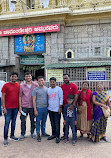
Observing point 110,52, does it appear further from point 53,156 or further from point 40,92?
point 53,156

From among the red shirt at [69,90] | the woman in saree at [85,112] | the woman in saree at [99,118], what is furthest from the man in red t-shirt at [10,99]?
the woman in saree at [99,118]

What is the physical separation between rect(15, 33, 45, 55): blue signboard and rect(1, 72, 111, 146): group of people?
8843 mm

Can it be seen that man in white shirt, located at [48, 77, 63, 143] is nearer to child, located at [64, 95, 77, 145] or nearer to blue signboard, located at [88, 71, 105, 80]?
child, located at [64, 95, 77, 145]

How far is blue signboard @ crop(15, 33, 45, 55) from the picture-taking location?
1252 centimetres

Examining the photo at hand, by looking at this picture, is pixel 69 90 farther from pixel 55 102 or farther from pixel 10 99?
pixel 10 99

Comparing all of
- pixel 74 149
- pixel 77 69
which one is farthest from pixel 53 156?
pixel 77 69

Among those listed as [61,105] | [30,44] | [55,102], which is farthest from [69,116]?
[30,44]

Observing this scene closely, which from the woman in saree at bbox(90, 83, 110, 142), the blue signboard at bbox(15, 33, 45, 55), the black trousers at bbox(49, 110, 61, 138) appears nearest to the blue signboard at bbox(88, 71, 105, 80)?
the blue signboard at bbox(15, 33, 45, 55)

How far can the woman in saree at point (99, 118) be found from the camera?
3.79 meters

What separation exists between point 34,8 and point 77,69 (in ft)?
21.5

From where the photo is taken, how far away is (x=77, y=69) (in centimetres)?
1062

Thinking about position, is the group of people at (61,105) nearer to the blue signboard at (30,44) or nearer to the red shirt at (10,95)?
the red shirt at (10,95)

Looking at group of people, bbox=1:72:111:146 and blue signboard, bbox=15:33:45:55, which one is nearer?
group of people, bbox=1:72:111:146

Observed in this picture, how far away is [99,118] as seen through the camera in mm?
3812
